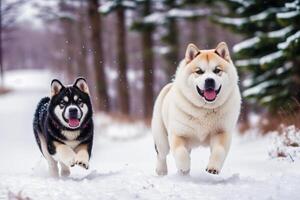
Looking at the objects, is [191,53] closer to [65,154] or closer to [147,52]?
[65,154]

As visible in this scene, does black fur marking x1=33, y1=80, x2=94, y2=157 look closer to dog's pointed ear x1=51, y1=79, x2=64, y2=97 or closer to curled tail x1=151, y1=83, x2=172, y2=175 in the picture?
dog's pointed ear x1=51, y1=79, x2=64, y2=97

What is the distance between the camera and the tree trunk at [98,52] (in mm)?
21234

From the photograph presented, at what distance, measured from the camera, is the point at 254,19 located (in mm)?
12492

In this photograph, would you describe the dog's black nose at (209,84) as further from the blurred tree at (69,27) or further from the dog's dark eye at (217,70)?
the blurred tree at (69,27)

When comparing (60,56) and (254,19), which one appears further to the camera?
(60,56)

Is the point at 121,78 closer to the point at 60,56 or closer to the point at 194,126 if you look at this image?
the point at 194,126

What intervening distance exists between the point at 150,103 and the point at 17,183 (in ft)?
49.1

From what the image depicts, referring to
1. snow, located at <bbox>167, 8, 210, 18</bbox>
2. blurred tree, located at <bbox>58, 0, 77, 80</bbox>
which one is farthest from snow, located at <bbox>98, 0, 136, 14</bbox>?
blurred tree, located at <bbox>58, 0, 77, 80</bbox>

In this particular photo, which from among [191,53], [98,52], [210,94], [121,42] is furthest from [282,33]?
[98,52]

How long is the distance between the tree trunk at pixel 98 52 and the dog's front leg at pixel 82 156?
46.9ft

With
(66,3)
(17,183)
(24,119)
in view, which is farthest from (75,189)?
(66,3)

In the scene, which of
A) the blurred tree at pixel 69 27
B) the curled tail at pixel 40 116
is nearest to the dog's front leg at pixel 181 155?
the curled tail at pixel 40 116

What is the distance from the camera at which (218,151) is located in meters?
6.07

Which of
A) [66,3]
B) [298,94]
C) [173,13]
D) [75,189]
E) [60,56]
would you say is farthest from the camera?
[60,56]
